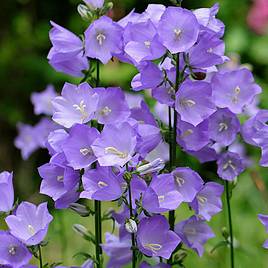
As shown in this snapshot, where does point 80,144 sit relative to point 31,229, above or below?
above

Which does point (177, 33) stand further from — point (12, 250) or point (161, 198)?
point (12, 250)

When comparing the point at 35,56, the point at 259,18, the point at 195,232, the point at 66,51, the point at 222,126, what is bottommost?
the point at 35,56

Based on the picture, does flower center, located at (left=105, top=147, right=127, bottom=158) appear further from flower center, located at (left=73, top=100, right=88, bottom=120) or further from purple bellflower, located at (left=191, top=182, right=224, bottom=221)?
purple bellflower, located at (left=191, top=182, right=224, bottom=221)

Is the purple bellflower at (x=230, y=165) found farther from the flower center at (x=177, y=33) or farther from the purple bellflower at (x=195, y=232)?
the flower center at (x=177, y=33)

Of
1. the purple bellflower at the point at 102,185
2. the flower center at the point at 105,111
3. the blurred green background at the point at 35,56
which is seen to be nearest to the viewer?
the purple bellflower at the point at 102,185

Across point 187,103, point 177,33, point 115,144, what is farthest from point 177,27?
point 115,144

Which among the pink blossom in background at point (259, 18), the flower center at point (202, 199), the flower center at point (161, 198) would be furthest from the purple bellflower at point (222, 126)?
the pink blossom in background at point (259, 18)
